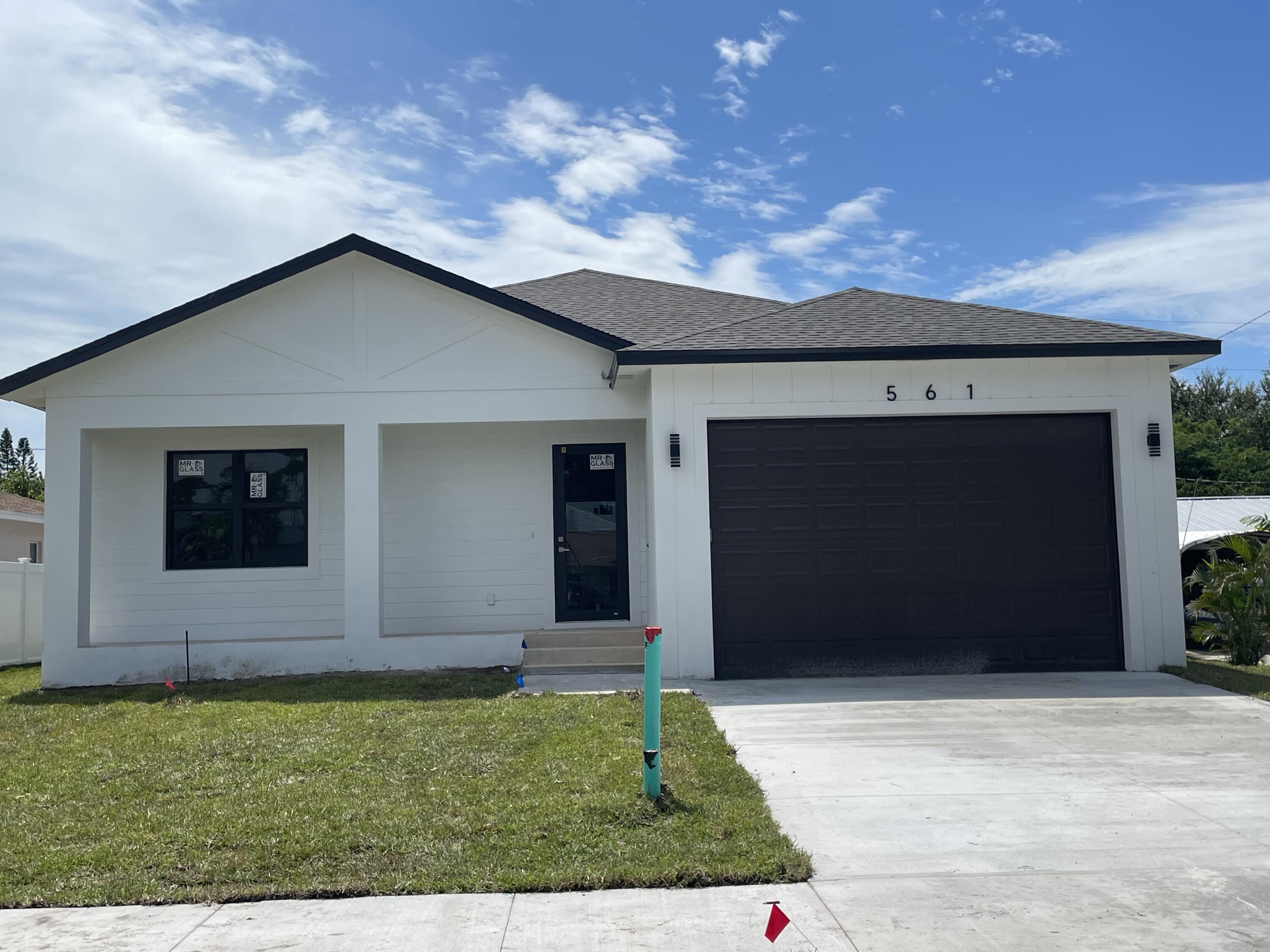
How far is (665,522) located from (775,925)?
272 inches

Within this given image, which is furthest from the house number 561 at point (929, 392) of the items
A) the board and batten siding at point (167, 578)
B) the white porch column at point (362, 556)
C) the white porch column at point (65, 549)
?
the white porch column at point (65, 549)

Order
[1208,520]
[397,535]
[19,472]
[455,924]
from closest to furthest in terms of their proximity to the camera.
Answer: [455,924], [397,535], [1208,520], [19,472]

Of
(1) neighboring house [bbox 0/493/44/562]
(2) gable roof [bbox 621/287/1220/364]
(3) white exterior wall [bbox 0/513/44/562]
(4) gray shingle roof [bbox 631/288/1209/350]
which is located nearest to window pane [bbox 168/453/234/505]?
(2) gable roof [bbox 621/287/1220/364]

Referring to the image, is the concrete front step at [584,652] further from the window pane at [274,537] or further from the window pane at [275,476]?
the window pane at [275,476]

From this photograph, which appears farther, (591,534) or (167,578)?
(591,534)

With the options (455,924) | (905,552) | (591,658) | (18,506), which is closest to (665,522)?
(591,658)

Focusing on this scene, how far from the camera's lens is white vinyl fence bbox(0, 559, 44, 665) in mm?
14500

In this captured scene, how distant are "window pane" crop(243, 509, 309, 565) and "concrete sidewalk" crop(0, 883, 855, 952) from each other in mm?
8748

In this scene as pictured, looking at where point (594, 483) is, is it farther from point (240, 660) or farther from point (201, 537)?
point (201, 537)

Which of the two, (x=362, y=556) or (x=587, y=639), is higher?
(x=362, y=556)

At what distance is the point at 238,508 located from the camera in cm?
1288

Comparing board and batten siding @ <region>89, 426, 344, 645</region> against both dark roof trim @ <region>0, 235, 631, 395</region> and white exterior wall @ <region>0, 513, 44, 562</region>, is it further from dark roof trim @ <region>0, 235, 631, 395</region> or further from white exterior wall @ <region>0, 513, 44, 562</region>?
white exterior wall @ <region>0, 513, 44, 562</region>

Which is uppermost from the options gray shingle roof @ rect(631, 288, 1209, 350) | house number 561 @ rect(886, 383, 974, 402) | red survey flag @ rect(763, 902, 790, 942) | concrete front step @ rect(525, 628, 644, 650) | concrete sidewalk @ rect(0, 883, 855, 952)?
gray shingle roof @ rect(631, 288, 1209, 350)

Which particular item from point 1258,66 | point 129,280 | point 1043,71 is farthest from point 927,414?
point 129,280
